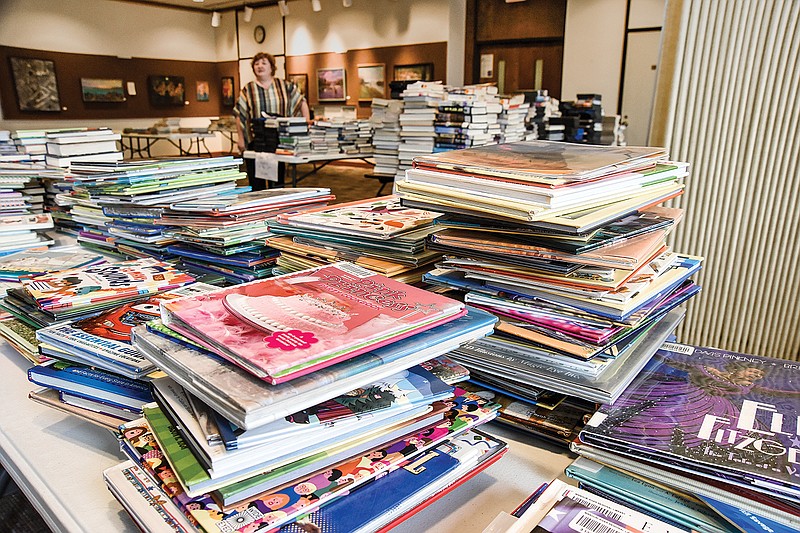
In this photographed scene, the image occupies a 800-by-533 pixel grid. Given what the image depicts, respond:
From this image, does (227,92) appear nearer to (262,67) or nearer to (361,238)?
(262,67)

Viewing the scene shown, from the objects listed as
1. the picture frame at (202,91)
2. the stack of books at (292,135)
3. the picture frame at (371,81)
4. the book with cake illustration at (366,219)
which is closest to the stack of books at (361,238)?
the book with cake illustration at (366,219)

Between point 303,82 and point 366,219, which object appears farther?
point 303,82

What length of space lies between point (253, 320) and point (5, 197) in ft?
8.02

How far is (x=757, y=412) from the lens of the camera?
32.3 inches

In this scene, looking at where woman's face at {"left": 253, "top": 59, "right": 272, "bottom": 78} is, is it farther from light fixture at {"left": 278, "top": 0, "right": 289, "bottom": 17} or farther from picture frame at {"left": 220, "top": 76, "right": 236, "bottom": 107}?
picture frame at {"left": 220, "top": 76, "right": 236, "bottom": 107}

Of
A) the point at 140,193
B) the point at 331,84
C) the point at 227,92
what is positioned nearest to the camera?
the point at 140,193

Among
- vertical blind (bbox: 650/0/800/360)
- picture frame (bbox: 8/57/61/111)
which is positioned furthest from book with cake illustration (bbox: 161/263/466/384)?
picture frame (bbox: 8/57/61/111)

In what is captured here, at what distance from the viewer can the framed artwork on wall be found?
522 inches

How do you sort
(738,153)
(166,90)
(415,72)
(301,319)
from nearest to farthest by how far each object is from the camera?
(301,319), (738,153), (415,72), (166,90)

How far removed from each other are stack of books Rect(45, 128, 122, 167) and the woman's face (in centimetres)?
272

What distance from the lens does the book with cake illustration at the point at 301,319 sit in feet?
2.07

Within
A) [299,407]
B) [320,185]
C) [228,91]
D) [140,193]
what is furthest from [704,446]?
[228,91]

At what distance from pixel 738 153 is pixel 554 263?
1.52 meters

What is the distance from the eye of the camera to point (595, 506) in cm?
66
